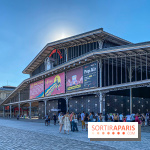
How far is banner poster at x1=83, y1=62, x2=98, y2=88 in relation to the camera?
29.1 metres

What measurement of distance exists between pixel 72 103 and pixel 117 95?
26.2 feet

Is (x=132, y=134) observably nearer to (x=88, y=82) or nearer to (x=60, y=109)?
(x=88, y=82)

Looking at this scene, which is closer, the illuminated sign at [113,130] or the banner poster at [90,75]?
the illuminated sign at [113,130]

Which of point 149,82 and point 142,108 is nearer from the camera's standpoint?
point 149,82

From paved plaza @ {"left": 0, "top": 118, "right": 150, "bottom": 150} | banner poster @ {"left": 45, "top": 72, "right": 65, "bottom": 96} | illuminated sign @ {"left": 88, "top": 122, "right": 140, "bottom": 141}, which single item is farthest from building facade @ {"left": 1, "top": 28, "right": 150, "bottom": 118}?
paved plaza @ {"left": 0, "top": 118, "right": 150, "bottom": 150}

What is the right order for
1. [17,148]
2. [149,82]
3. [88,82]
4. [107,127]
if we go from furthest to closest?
[88,82]
[149,82]
[107,127]
[17,148]

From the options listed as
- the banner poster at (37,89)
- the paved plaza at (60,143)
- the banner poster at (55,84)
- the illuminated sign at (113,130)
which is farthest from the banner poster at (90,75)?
Result: the illuminated sign at (113,130)

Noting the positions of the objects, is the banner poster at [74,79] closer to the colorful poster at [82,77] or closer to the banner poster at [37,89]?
the colorful poster at [82,77]

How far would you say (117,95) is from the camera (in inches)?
1244

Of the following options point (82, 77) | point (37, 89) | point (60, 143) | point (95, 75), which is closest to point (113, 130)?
point (60, 143)

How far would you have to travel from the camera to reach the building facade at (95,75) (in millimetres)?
25797

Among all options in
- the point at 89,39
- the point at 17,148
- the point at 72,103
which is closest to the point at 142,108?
the point at 72,103

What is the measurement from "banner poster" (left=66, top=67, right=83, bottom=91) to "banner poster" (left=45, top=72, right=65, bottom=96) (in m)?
1.54

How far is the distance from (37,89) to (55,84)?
7975mm
